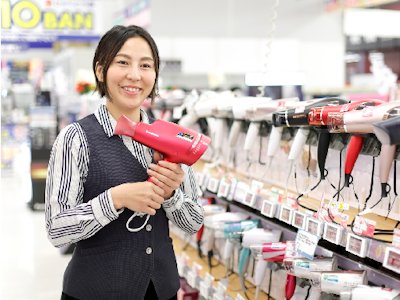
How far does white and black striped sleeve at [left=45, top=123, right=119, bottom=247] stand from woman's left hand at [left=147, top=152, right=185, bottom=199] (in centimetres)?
14

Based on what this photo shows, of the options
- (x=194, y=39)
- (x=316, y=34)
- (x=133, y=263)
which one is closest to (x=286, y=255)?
(x=133, y=263)

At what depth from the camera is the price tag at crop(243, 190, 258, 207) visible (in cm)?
197

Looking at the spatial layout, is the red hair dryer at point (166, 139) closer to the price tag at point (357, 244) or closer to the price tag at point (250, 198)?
the price tag at point (357, 244)

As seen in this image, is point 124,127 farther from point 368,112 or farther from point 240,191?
point 240,191

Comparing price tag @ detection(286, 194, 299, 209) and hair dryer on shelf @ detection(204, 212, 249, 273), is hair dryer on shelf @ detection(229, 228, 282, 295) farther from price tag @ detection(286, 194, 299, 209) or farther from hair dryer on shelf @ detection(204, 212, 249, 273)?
price tag @ detection(286, 194, 299, 209)

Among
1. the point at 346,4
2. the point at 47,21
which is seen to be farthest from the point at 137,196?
the point at 346,4

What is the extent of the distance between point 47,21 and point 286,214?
16.0 feet

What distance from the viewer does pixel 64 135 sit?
130 centimetres

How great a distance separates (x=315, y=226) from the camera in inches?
59.9

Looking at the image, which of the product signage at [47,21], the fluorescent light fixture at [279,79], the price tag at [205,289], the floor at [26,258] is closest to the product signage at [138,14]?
the product signage at [47,21]

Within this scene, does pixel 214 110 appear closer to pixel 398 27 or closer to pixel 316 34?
pixel 398 27

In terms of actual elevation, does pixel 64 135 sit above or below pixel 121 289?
above

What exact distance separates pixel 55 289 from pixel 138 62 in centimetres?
300

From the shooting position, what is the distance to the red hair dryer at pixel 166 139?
51.4 inches
